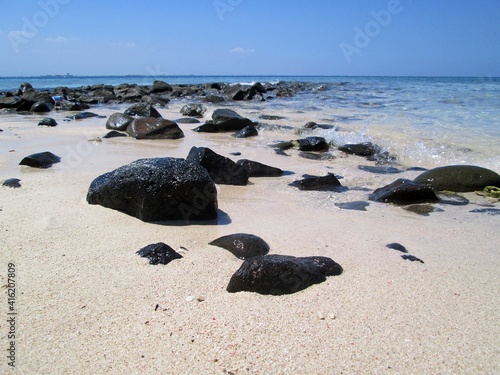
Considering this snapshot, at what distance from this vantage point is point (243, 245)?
2.78 m

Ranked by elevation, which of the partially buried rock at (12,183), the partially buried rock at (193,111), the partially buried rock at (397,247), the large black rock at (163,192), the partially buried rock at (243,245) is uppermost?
the large black rock at (163,192)

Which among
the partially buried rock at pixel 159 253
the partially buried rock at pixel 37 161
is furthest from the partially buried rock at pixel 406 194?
the partially buried rock at pixel 37 161

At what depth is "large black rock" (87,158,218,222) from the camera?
332 cm

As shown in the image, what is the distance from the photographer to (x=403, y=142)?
309 inches

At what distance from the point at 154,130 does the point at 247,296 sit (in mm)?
6266

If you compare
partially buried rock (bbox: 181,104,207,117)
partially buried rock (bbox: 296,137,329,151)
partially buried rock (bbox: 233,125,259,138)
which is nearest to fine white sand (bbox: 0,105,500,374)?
partially buried rock (bbox: 296,137,329,151)

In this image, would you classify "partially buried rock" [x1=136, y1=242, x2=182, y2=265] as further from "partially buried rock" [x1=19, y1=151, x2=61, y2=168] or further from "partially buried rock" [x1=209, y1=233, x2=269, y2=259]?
"partially buried rock" [x1=19, y1=151, x2=61, y2=168]

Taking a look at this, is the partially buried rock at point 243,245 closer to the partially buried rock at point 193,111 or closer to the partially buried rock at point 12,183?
the partially buried rock at point 12,183

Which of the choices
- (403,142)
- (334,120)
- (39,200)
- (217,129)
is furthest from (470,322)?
(334,120)

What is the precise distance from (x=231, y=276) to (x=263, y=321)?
495 mm

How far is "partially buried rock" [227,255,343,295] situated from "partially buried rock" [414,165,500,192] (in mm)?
3190

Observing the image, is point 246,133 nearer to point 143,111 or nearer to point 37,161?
point 143,111

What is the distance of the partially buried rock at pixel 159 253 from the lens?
2.62m

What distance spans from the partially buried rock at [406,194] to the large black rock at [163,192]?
1.94 metres
